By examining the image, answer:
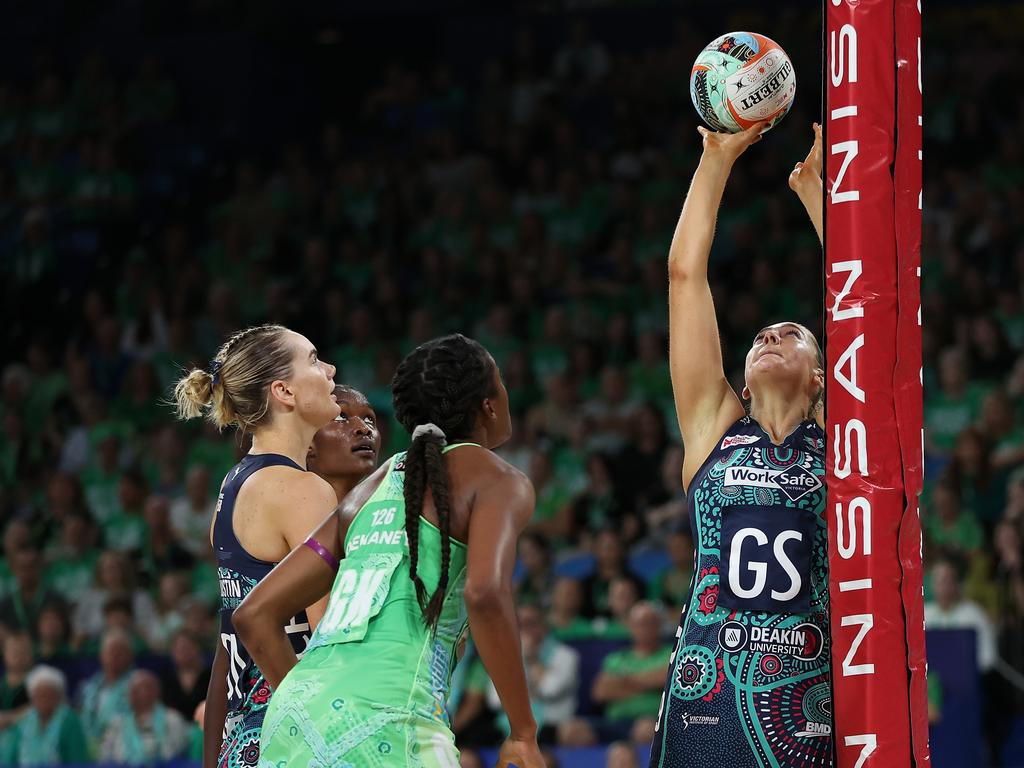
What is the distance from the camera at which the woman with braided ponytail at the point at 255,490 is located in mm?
3697

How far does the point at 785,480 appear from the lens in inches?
140

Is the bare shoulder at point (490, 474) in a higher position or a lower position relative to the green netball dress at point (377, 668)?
higher

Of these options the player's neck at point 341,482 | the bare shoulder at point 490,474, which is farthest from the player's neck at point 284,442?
the bare shoulder at point 490,474

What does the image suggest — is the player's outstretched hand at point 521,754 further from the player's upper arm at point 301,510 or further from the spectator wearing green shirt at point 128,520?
the spectator wearing green shirt at point 128,520

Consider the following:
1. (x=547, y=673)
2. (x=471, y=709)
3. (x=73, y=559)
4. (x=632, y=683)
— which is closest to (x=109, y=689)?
(x=73, y=559)

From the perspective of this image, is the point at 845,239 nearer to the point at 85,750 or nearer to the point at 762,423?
the point at 762,423

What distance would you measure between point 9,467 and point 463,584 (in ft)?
27.5

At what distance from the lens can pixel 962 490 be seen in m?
8.34

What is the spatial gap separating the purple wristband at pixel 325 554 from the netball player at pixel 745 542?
856 millimetres

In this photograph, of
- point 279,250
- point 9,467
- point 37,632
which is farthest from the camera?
point 279,250

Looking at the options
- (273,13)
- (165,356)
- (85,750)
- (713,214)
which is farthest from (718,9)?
(713,214)

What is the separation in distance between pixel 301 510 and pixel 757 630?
1.12 meters

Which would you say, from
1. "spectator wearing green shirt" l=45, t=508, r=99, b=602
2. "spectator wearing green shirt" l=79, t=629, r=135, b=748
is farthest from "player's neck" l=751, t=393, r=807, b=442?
"spectator wearing green shirt" l=45, t=508, r=99, b=602

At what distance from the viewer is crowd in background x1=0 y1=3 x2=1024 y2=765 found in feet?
26.5
